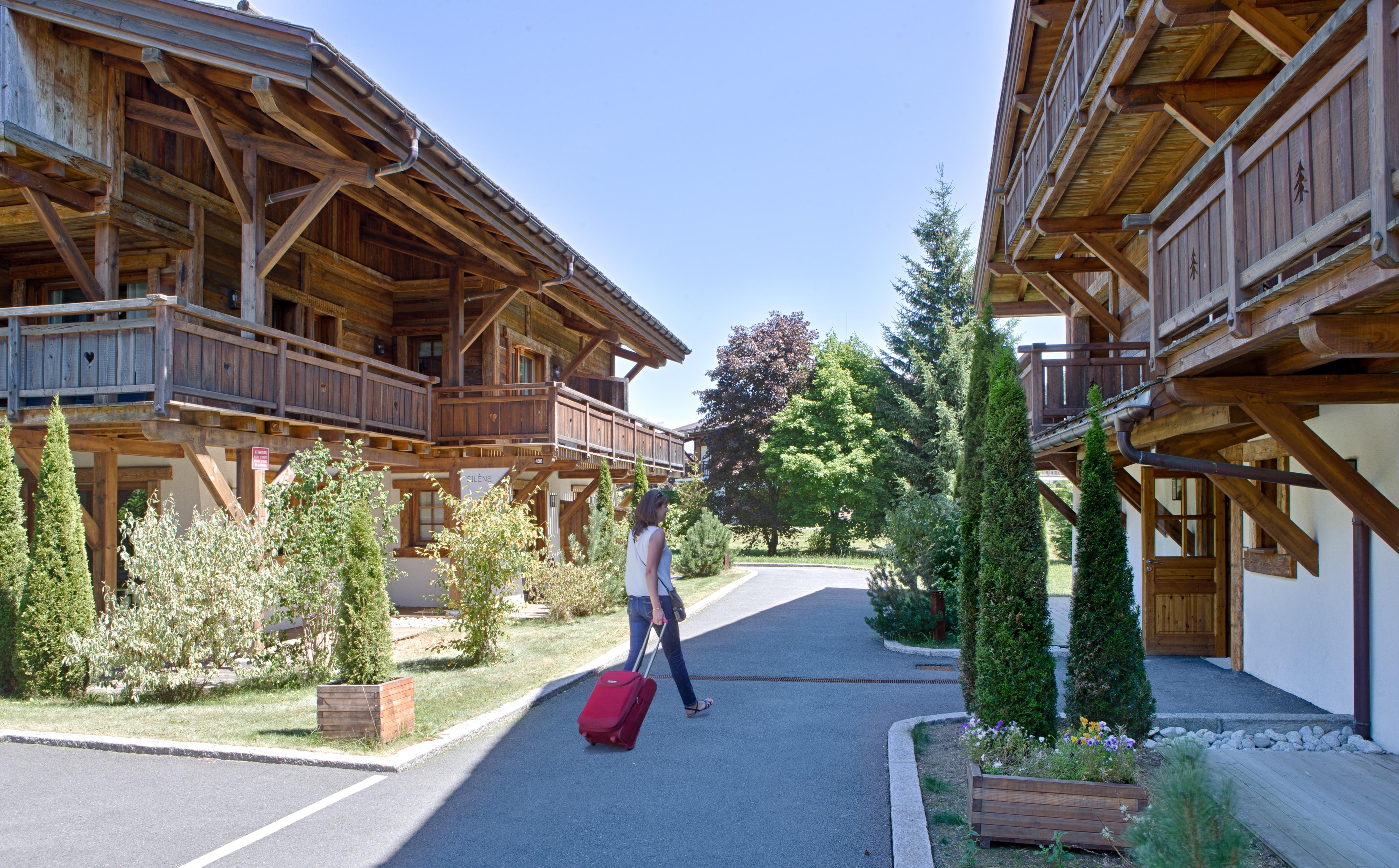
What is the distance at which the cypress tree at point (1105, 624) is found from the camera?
6016 mm

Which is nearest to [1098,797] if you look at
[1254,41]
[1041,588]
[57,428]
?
[1041,588]

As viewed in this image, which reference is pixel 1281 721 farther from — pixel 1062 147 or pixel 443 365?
pixel 443 365

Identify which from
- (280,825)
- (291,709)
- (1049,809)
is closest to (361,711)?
(280,825)

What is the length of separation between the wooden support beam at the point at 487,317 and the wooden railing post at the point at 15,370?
22.5 feet

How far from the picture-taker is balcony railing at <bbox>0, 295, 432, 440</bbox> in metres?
9.90

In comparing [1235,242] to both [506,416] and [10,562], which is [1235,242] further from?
[506,416]

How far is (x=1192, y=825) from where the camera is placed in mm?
3061

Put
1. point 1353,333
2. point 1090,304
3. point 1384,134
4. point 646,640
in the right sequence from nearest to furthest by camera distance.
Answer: point 1384,134 < point 1353,333 < point 646,640 < point 1090,304

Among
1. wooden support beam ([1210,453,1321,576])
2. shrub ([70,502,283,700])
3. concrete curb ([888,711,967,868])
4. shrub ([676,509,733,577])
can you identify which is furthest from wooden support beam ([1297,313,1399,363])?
shrub ([676,509,733,577])

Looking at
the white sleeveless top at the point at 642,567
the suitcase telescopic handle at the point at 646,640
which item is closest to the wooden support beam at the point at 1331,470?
the white sleeveless top at the point at 642,567

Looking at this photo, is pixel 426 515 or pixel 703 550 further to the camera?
pixel 703 550

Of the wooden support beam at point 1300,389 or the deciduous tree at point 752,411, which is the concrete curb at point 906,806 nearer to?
the wooden support beam at point 1300,389

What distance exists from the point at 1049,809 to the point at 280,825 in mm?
4171

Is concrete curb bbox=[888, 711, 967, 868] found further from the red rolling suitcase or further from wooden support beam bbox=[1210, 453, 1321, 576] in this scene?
wooden support beam bbox=[1210, 453, 1321, 576]
